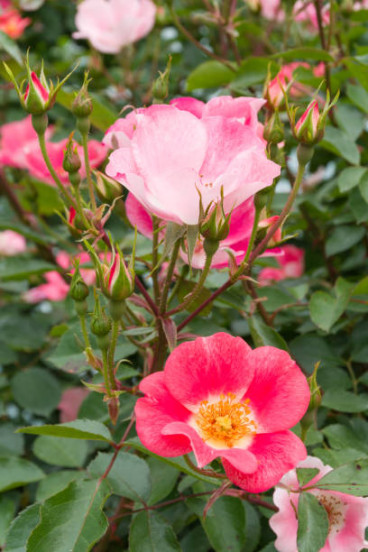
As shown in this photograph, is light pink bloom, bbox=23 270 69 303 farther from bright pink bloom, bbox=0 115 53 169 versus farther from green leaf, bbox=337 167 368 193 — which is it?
green leaf, bbox=337 167 368 193

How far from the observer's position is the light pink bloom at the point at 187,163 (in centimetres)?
71

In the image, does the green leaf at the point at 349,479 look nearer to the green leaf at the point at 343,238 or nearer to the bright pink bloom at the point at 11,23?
the green leaf at the point at 343,238

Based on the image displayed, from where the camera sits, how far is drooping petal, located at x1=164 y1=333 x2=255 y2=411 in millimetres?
718

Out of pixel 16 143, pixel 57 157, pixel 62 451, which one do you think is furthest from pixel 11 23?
pixel 62 451

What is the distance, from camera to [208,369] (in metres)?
0.75

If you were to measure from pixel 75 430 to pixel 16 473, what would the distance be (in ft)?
1.43

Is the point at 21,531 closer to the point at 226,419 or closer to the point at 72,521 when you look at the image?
the point at 72,521

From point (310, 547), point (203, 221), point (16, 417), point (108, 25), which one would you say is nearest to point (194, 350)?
point (203, 221)

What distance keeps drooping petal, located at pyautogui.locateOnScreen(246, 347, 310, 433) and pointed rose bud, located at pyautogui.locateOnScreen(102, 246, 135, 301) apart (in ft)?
0.53

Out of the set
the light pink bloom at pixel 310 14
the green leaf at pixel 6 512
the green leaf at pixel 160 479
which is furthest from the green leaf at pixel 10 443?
the light pink bloom at pixel 310 14

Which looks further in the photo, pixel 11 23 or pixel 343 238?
pixel 11 23

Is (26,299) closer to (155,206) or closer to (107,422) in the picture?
(107,422)

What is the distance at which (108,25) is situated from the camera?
1751 mm

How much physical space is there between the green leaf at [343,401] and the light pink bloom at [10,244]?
1.26 meters
